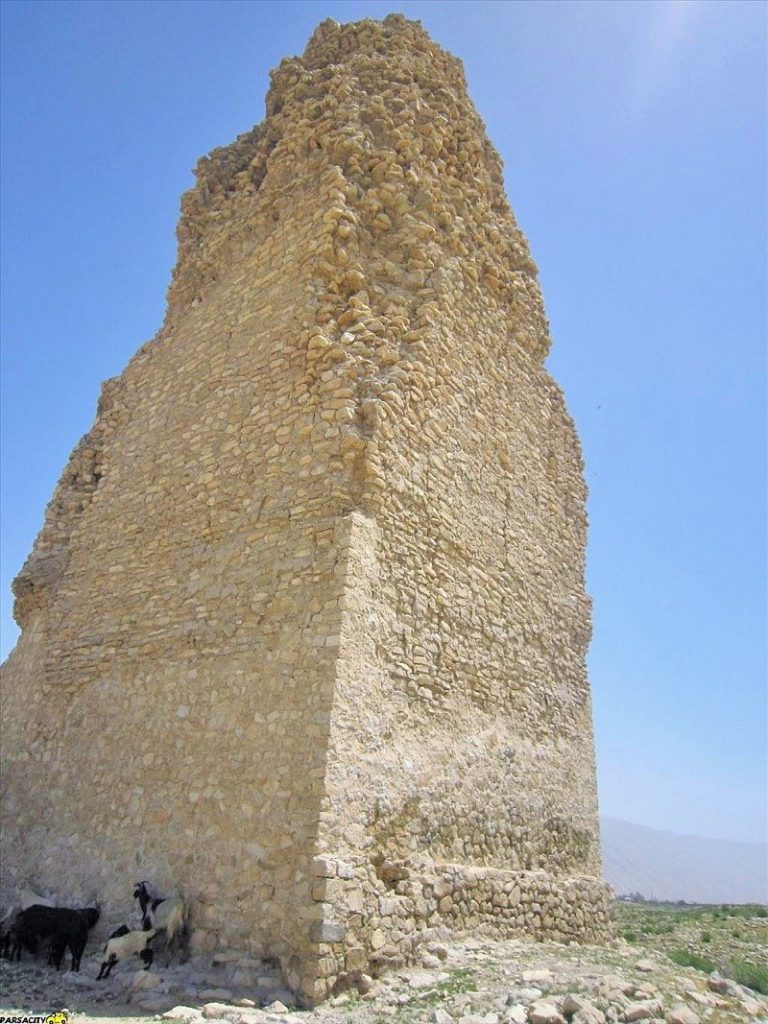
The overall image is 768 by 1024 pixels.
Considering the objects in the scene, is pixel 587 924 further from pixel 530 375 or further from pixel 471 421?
pixel 530 375

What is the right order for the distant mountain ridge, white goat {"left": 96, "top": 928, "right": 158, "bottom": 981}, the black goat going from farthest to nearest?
the distant mountain ridge, the black goat, white goat {"left": 96, "top": 928, "right": 158, "bottom": 981}

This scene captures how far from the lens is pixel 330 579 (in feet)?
19.3

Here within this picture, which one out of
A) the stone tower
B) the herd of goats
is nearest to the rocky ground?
the herd of goats

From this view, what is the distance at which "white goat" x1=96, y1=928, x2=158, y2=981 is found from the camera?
5238 millimetres

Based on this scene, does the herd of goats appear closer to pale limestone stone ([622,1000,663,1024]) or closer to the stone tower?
the stone tower

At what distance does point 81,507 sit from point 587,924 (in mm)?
7389

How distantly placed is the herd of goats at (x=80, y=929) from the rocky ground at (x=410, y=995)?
109 mm

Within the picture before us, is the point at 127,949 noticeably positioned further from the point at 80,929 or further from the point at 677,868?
the point at 677,868

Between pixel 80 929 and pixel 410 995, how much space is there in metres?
2.68

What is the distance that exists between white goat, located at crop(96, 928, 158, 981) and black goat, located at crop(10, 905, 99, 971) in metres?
0.57

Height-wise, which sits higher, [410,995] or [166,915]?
[166,915]

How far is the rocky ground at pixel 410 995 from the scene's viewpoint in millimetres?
4371

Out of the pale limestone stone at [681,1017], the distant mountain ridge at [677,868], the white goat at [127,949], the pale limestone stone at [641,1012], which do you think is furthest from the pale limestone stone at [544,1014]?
the distant mountain ridge at [677,868]

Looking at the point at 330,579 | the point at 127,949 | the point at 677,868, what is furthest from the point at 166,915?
the point at 677,868
